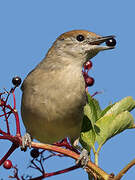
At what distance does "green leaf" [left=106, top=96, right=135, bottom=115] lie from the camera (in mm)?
4020

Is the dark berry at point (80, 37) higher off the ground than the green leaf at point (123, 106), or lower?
higher

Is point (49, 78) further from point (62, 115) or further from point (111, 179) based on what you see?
point (111, 179)

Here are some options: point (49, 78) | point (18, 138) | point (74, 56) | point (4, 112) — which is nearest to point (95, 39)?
point (74, 56)

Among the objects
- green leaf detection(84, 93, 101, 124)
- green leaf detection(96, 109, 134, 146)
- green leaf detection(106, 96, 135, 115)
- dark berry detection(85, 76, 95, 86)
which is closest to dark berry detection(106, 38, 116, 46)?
dark berry detection(85, 76, 95, 86)

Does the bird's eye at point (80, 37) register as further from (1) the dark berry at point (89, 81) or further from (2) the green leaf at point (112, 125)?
(2) the green leaf at point (112, 125)

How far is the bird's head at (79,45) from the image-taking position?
5.83 metres

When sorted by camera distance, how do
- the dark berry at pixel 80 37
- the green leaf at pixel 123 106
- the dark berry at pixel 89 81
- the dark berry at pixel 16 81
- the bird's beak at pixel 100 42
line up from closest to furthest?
the green leaf at pixel 123 106, the dark berry at pixel 16 81, the dark berry at pixel 89 81, the bird's beak at pixel 100 42, the dark berry at pixel 80 37

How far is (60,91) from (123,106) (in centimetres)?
181

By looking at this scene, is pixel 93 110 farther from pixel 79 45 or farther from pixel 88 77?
pixel 79 45

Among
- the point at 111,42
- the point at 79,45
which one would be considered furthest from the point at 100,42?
the point at 111,42

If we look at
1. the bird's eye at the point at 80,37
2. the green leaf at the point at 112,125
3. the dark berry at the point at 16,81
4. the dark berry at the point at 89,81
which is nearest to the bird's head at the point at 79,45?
the bird's eye at the point at 80,37

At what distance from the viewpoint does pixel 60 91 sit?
18.5ft

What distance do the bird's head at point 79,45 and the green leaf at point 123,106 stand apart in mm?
1536

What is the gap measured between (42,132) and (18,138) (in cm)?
276
